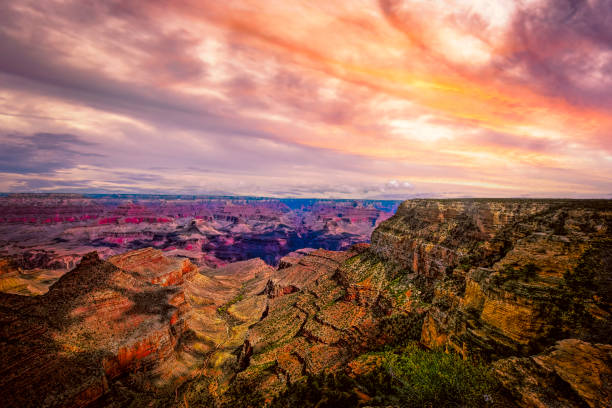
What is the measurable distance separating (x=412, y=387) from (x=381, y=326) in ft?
60.8

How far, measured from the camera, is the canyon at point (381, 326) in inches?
652

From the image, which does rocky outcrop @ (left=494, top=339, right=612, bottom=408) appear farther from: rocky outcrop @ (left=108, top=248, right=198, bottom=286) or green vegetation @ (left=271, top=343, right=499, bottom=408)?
rocky outcrop @ (left=108, top=248, right=198, bottom=286)

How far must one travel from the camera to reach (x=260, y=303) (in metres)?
80.7

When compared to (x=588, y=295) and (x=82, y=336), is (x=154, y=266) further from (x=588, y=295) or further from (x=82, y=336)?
(x=588, y=295)

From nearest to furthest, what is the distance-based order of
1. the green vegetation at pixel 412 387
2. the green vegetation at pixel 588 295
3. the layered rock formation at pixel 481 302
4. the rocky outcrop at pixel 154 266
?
the layered rock formation at pixel 481 302 → the green vegetation at pixel 412 387 → the green vegetation at pixel 588 295 → the rocky outcrop at pixel 154 266

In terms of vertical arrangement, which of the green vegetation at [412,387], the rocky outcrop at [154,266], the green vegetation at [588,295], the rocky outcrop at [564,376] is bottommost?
the rocky outcrop at [154,266]

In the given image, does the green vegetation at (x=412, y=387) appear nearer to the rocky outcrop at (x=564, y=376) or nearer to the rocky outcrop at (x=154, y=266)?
the rocky outcrop at (x=564, y=376)

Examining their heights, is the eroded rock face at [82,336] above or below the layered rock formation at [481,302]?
below

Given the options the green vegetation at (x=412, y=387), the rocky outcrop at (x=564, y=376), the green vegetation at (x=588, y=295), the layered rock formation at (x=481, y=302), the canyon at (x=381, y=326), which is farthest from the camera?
the canyon at (x=381, y=326)

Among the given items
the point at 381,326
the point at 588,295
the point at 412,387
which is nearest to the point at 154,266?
the point at 381,326

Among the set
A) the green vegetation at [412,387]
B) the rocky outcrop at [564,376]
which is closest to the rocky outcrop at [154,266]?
the green vegetation at [412,387]

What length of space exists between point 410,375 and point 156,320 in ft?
165

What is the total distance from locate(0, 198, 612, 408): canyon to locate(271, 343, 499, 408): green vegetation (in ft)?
0.70

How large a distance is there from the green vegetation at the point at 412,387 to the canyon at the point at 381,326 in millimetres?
214
